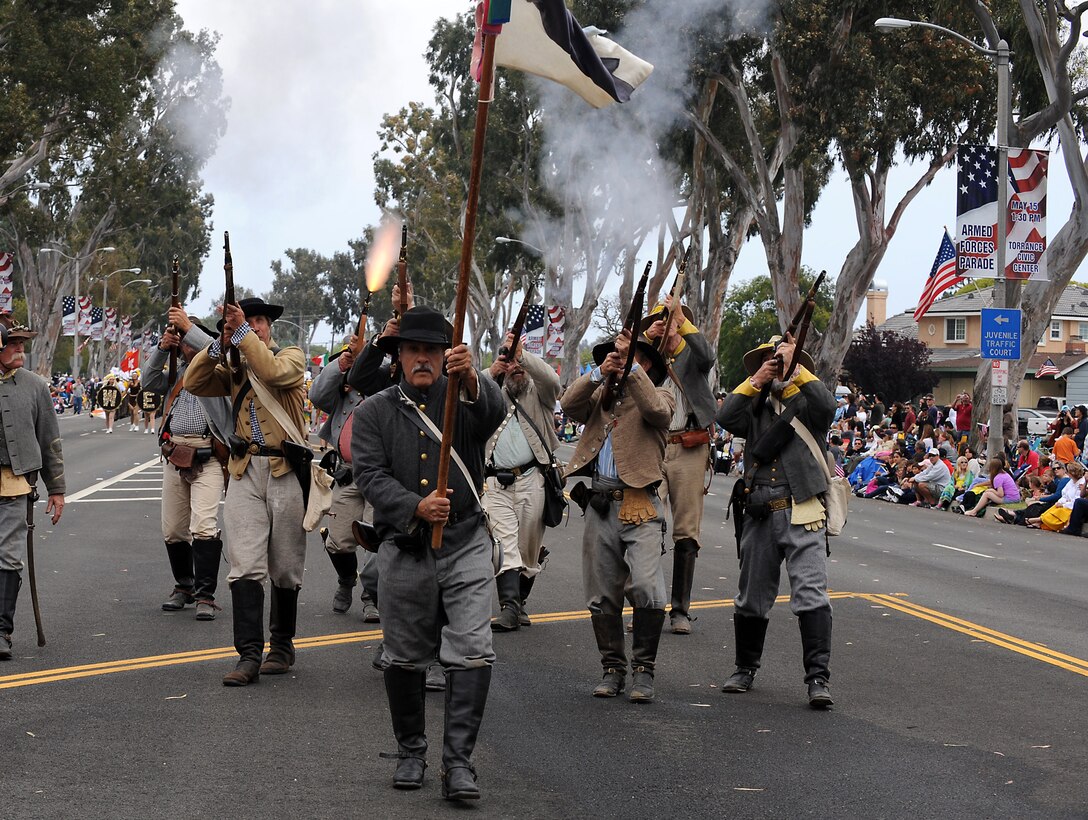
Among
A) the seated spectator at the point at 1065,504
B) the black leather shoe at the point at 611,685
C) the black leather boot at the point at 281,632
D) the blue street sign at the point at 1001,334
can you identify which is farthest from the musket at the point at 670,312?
the blue street sign at the point at 1001,334

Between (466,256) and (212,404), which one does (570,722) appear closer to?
(466,256)

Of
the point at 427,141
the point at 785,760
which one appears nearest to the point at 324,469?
the point at 785,760

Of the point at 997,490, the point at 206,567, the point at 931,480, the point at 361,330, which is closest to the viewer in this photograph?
the point at 361,330

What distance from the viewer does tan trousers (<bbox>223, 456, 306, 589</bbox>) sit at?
8.09m

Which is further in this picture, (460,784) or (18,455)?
(18,455)

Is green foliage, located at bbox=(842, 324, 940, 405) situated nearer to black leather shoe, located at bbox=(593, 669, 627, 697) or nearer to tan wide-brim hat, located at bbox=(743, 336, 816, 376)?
tan wide-brim hat, located at bbox=(743, 336, 816, 376)

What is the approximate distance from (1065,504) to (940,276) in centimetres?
1089

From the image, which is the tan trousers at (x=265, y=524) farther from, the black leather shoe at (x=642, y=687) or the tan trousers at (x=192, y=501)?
the tan trousers at (x=192, y=501)

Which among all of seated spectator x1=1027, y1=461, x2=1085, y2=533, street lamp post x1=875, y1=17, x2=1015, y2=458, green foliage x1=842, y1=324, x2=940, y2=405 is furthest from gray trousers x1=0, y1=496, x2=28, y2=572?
green foliage x1=842, y1=324, x2=940, y2=405

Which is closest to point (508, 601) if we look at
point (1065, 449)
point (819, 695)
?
point (819, 695)

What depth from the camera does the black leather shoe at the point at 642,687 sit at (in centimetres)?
768

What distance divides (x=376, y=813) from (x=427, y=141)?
5494cm

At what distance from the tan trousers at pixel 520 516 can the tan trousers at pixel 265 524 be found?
197 centimetres

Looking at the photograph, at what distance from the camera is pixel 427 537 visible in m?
6.13
